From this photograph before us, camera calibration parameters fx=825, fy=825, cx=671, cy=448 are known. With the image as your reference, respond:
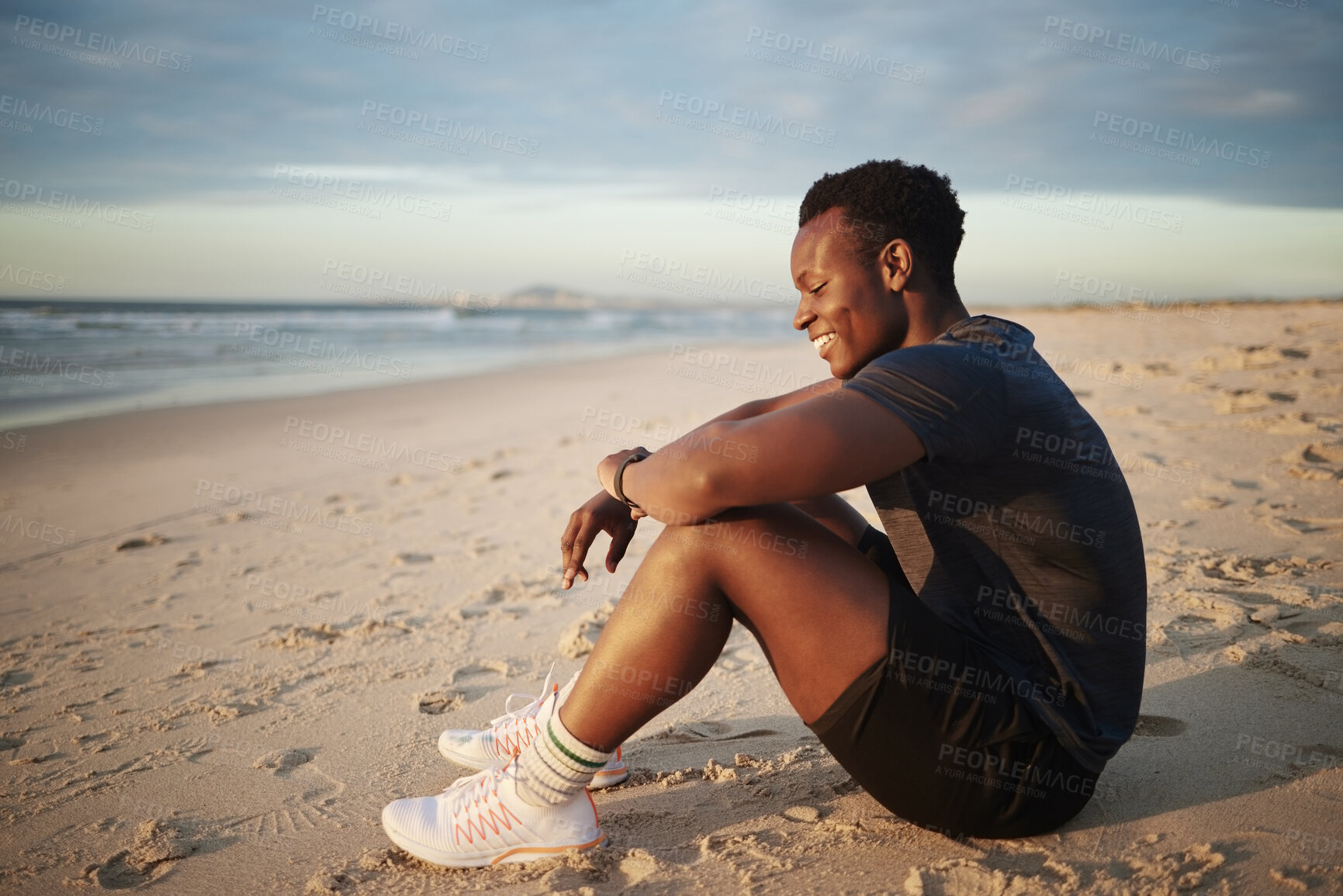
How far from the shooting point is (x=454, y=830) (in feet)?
A: 5.74

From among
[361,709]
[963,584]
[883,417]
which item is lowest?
[361,709]

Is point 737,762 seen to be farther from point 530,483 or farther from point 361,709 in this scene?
point 530,483

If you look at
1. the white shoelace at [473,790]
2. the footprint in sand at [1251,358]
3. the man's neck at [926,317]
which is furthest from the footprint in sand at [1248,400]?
the white shoelace at [473,790]

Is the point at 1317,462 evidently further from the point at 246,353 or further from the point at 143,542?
the point at 246,353

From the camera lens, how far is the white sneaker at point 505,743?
2.07m

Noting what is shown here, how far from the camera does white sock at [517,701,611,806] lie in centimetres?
166

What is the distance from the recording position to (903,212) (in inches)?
69.3

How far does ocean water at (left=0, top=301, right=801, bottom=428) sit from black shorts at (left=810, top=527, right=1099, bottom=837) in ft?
30.0

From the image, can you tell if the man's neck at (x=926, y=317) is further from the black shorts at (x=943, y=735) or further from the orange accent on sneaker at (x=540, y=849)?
the orange accent on sneaker at (x=540, y=849)

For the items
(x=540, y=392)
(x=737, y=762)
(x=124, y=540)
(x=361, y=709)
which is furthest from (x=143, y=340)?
(x=737, y=762)

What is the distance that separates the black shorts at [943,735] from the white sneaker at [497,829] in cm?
56

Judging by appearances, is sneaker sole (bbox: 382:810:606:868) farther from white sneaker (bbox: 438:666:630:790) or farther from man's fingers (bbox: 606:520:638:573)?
man's fingers (bbox: 606:520:638:573)

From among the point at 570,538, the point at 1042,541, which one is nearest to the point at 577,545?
the point at 570,538

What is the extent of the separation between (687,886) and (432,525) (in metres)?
3.52
